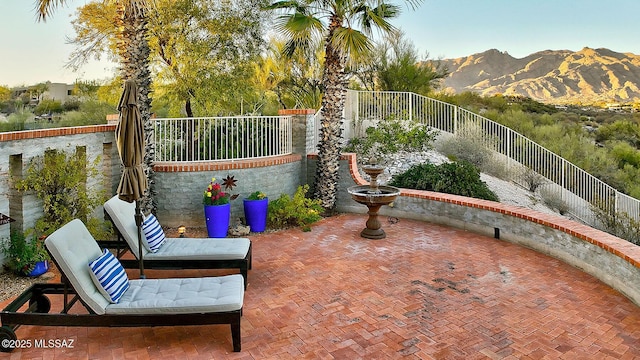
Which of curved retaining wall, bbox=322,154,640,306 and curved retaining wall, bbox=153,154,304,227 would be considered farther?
curved retaining wall, bbox=153,154,304,227

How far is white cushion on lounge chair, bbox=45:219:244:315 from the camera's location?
3605mm

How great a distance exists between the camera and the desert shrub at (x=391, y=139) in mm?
12203

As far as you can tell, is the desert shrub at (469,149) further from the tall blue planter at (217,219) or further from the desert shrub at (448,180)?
the tall blue planter at (217,219)

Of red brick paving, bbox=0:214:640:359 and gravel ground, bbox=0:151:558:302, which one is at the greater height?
gravel ground, bbox=0:151:558:302

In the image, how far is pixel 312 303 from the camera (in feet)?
15.3

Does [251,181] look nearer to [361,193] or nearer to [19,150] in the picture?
[361,193]

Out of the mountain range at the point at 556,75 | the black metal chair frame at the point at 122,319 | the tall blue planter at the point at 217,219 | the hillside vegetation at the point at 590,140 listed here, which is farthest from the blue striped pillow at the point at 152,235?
the mountain range at the point at 556,75

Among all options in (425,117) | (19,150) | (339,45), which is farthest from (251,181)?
(425,117)

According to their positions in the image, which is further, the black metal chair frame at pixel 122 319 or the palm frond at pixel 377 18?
the palm frond at pixel 377 18

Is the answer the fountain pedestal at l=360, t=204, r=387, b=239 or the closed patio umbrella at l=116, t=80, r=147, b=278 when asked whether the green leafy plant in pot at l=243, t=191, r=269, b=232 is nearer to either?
the fountain pedestal at l=360, t=204, r=387, b=239

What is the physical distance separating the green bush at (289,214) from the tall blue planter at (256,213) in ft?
1.01

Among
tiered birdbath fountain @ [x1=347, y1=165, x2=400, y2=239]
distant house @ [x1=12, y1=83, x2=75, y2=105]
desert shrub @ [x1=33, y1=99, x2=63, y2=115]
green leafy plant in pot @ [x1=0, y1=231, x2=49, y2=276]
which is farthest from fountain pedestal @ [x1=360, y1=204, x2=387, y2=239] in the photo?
distant house @ [x1=12, y1=83, x2=75, y2=105]

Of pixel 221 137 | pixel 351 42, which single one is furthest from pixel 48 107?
pixel 351 42

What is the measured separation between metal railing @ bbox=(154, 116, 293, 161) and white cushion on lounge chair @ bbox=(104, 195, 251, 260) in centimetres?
283
